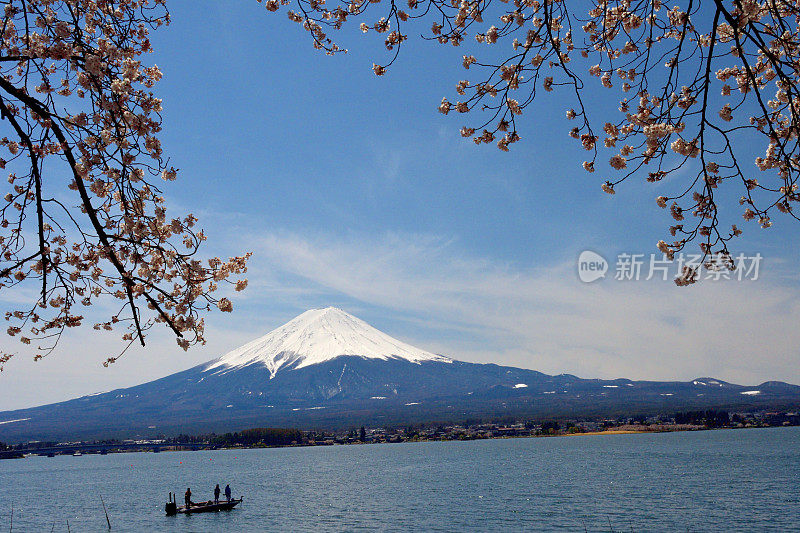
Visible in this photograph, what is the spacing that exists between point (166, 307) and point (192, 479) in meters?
95.3

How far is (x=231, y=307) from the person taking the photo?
5.84 metres

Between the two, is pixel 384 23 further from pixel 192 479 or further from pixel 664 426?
pixel 664 426

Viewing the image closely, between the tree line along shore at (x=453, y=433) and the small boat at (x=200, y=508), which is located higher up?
the small boat at (x=200, y=508)

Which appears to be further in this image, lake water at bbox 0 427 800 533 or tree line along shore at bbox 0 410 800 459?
tree line along shore at bbox 0 410 800 459

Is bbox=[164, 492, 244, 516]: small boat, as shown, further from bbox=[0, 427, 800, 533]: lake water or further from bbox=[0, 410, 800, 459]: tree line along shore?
bbox=[0, 410, 800, 459]: tree line along shore

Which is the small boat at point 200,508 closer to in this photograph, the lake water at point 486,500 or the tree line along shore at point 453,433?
the lake water at point 486,500

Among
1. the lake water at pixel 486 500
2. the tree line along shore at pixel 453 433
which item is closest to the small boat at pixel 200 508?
the lake water at pixel 486 500

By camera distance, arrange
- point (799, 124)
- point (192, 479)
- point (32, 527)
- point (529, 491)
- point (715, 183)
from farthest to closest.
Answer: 1. point (192, 479)
2. point (529, 491)
3. point (32, 527)
4. point (715, 183)
5. point (799, 124)

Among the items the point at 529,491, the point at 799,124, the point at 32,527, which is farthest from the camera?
the point at 529,491

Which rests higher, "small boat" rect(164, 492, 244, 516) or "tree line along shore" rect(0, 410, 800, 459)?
"small boat" rect(164, 492, 244, 516)

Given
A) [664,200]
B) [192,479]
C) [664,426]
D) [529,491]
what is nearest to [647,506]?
[529,491]

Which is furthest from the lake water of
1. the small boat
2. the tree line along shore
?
the tree line along shore

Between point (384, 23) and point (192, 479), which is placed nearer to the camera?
point (384, 23)

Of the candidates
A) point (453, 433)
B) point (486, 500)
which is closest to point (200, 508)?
point (486, 500)
